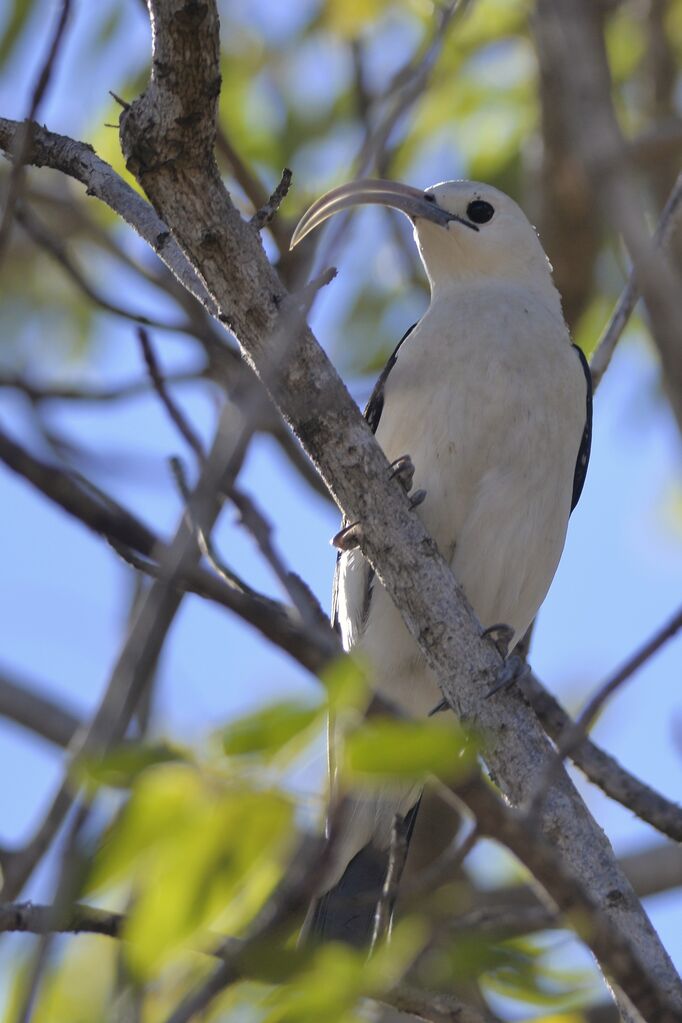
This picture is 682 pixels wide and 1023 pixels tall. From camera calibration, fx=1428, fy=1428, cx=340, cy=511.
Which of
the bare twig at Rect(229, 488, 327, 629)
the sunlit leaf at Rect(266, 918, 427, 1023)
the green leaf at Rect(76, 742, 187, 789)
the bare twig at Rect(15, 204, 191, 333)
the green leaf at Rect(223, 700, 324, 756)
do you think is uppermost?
the bare twig at Rect(15, 204, 191, 333)

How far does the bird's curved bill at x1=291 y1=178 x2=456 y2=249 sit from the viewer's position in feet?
19.2

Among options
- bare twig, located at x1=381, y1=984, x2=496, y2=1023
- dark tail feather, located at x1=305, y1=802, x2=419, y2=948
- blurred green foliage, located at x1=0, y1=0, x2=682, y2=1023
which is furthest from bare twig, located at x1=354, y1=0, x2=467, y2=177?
dark tail feather, located at x1=305, y1=802, x2=419, y2=948

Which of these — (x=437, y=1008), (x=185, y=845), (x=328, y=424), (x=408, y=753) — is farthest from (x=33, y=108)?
(x=437, y=1008)

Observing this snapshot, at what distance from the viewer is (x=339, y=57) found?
889cm

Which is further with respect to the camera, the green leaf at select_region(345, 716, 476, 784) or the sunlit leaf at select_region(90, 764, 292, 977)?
the sunlit leaf at select_region(90, 764, 292, 977)

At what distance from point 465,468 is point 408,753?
376 centimetres

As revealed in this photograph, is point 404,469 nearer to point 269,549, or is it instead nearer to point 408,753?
point 269,549

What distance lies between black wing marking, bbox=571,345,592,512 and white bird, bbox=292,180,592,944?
22 millimetres

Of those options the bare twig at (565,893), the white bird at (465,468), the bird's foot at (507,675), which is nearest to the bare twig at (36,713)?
the white bird at (465,468)

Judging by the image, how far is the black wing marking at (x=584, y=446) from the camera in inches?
259

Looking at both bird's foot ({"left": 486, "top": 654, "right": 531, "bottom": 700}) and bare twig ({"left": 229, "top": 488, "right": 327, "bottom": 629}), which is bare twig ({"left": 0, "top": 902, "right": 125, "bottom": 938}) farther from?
bird's foot ({"left": 486, "top": 654, "right": 531, "bottom": 700})

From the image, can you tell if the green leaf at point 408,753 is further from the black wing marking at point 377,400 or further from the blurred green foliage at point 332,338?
the black wing marking at point 377,400

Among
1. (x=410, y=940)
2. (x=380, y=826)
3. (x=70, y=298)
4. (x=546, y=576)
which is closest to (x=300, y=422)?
(x=410, y=940)

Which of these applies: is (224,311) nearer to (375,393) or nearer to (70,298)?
(375,393)
